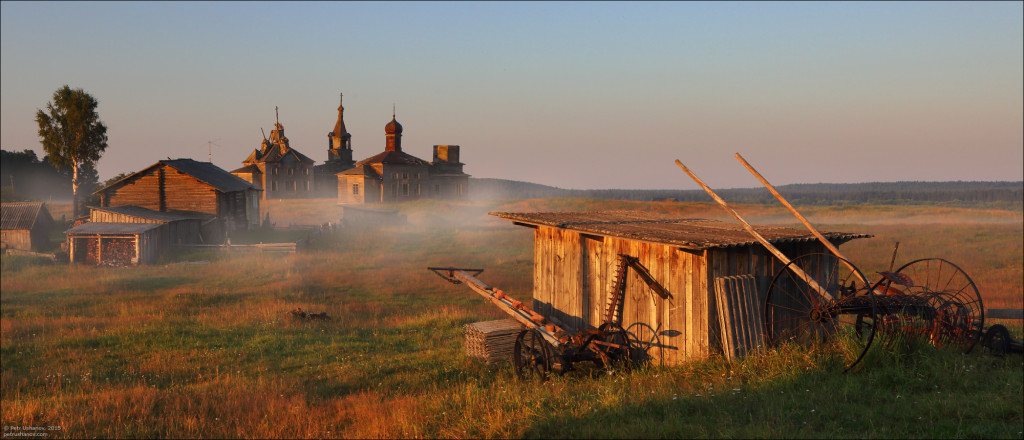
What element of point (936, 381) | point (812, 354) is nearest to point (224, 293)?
point (812, 354)

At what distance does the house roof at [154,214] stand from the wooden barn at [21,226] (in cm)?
549

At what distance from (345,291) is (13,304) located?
37.2ft

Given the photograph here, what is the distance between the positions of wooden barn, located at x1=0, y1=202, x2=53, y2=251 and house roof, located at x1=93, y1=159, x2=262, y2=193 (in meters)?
4.01

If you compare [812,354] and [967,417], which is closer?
[967,417]

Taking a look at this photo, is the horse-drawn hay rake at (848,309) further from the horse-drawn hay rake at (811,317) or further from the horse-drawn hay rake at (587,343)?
the horse-drawn hay rake at (587,343)

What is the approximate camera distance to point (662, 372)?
9.52m

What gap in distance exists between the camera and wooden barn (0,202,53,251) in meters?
39.4

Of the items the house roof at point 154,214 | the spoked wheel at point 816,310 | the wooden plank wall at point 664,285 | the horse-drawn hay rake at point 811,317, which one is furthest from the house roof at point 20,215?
the spoked wheel at point 816,310

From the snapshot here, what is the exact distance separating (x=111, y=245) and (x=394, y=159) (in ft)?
145

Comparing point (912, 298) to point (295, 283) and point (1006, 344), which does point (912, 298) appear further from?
point (295, 283)

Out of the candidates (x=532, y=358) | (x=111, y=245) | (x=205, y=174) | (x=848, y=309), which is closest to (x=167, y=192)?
(x=205, y=174)

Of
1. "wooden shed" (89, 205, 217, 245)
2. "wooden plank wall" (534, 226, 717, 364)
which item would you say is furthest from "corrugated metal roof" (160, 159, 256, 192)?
"wooden plank wall" (534, 226, 717, 364)

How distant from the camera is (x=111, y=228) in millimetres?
33781

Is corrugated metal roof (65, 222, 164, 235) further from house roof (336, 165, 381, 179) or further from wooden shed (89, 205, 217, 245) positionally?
house roof (336, 165, 381, 179)
